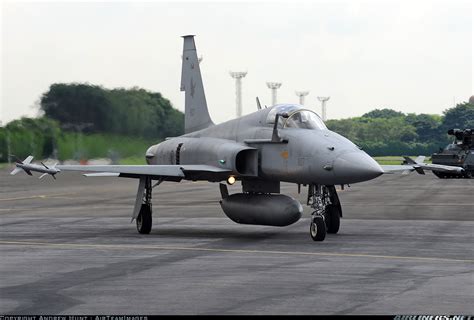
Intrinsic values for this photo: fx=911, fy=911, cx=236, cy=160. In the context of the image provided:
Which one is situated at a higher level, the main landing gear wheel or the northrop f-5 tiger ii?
the northrop f-5 tiger ii

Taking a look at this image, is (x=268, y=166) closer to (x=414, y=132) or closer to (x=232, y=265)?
(x=232, y=265)

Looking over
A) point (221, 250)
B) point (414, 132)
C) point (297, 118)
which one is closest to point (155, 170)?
point (297, 118)

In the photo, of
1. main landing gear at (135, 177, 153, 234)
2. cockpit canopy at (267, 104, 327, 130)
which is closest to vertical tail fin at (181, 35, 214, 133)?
main landing gear at (135, 177, 153, 234)

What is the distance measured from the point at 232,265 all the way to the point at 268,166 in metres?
5.84

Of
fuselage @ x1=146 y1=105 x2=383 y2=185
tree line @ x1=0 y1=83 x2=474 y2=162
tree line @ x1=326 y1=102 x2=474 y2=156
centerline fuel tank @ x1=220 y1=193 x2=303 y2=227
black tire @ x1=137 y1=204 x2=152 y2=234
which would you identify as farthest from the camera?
tree line @ x1=326 y1=102 x2=474 y2=156

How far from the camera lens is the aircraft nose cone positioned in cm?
1917

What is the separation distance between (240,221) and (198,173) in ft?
5.11

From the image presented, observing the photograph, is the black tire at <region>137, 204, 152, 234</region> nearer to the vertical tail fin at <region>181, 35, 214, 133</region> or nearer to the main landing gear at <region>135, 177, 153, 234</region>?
the main landing gear at <region>135, 177, 153, 234</region>

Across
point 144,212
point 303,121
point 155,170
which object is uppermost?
point 303,121

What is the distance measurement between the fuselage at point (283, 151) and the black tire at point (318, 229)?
84 cm

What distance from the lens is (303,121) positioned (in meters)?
21.2

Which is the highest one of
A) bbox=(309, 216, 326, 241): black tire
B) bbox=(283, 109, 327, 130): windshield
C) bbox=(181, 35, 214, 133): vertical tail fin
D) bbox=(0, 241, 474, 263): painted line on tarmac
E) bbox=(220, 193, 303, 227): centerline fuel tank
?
bbox=(181, 35, 214, 133): vertical tail fin

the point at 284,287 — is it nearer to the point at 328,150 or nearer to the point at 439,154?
the point at 328,150

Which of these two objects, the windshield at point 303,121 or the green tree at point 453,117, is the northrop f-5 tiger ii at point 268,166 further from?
the green tree at point 453,117
